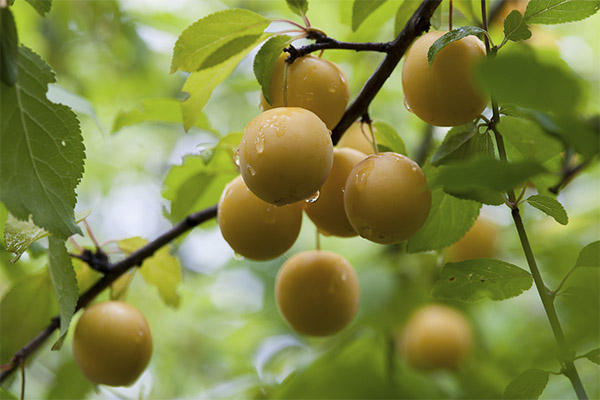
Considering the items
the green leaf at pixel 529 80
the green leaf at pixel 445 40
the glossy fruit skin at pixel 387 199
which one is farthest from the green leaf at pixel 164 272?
the green leaf at pixel 529 80

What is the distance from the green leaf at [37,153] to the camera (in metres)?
0.63

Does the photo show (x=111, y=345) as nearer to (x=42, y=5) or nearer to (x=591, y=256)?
(x=42, y=5)

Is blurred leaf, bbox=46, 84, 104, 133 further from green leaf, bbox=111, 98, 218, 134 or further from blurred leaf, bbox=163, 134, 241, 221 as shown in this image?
blurred leaf, bbox=163, 134, 241, 221

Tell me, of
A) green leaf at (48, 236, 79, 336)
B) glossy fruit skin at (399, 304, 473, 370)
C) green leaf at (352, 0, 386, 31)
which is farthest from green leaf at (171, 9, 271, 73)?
glossy fruit skin at (399, 304, 473, 370)

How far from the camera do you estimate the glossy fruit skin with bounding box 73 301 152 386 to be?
A: 2.99 ft

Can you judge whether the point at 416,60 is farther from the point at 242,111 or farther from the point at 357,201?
the point at 242,111

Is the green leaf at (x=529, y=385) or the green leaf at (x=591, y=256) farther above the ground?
the green leaf at (x=591, y=256)

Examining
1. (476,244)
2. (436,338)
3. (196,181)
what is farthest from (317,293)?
(436,338)

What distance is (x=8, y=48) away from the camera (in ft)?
1.93

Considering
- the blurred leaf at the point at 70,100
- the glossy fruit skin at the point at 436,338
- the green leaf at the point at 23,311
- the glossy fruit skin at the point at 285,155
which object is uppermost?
the glossy fruit skin at the point at 285,155

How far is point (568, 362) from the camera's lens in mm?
615

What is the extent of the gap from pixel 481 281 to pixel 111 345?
0.54 meters

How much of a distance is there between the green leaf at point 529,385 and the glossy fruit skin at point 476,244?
3.06 ft

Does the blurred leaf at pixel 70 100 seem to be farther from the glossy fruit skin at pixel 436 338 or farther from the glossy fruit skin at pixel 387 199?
the glossy fruit skin at pixel 436 338
